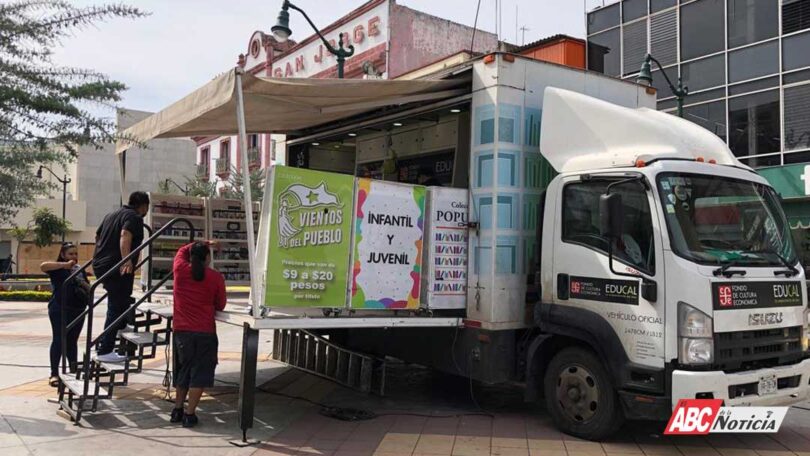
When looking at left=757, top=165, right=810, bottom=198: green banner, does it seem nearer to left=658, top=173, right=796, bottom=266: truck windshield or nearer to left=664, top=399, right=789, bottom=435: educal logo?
left=658, top=173, right=796, bottom=266: truck windshield

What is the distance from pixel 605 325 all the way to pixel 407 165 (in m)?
4.06

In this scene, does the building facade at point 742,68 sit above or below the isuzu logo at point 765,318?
above

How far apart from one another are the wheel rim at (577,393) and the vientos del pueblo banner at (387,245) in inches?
61.4

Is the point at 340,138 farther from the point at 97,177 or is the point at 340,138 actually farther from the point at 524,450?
the point at 97,177

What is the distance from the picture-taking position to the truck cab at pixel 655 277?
5328 mm

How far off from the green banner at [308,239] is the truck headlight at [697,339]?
2.90m

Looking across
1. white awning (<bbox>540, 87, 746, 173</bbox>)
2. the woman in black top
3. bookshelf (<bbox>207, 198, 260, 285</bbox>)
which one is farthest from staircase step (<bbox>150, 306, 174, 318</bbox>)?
white awning (<bbox>540, 87, 746, 173</bbox>)

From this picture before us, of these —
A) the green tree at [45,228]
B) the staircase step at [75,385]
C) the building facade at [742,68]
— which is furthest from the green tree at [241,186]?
→ the staircase step at [75,385]

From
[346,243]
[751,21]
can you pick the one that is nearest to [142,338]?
[346,243]

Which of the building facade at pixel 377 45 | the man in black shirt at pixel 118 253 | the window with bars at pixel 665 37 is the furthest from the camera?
the building facade at pixel 377 45

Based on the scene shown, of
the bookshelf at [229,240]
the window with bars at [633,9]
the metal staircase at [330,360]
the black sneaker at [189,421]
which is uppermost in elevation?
the window with bars at [633,9]

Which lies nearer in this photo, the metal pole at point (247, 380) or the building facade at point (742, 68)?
the metal pole at point (247, 380)

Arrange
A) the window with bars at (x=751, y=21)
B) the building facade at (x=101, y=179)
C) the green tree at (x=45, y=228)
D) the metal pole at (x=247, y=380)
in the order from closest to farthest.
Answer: the metal pole at (x=247, y=380), the window with bars at (x=751, y=21), the green tree at (x=45, y=228), the building facade at (x=101, y=179)

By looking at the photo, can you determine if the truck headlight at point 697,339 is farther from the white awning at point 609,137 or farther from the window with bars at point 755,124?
the window with bars at point 755,124
